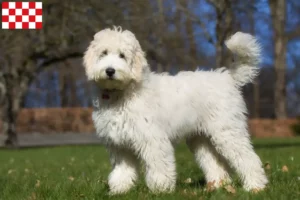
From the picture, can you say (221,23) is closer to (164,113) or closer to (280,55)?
(164,113)

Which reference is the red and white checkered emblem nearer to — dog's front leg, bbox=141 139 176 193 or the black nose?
the black nose

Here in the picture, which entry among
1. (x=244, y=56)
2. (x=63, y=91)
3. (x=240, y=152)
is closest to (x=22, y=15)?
(x=244, y=56)

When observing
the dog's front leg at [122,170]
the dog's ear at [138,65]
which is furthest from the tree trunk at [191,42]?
the dog's front leg at [122,170]

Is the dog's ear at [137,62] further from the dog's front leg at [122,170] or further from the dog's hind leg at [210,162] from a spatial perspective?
the dog's hind leg at [210,162]

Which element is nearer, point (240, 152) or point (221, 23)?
point (240, 152)

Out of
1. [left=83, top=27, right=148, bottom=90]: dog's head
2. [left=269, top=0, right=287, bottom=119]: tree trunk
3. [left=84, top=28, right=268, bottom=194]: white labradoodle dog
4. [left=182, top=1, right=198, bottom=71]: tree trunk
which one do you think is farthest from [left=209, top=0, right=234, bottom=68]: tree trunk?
[left=269, top=0, right=287, bottom=119]: tree trunk

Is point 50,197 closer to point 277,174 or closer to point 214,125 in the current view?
Result: point 214,125

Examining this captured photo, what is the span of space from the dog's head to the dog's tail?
121cm

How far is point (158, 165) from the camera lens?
540 cm

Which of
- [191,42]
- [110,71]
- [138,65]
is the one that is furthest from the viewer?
[191,42]

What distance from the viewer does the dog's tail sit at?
6246 millimetres

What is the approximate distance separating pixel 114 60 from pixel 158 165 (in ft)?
3.62

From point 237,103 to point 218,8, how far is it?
10.6m

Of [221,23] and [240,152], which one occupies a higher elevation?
[221,23]
